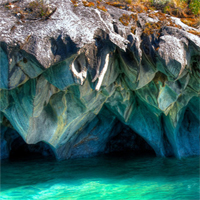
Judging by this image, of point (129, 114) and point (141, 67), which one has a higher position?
point (141, 67)

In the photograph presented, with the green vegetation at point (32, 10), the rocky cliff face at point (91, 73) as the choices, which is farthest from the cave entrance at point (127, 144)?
the green vegetation at point (32, 10)

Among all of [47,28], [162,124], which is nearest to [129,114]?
[162,124]

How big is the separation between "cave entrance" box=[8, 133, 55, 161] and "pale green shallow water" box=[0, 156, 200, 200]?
4.23ft

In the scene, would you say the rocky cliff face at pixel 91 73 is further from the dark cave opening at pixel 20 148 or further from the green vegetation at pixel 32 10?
the dark cave opening at pixel 20 148

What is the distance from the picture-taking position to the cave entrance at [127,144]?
52.5 feet

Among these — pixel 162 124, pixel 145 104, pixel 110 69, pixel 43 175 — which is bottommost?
pixel 43 175

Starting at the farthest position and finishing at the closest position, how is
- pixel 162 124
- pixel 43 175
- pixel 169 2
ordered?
pixel 162 124 < pixel 169 2 < pixel 43 175

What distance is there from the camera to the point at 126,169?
12.3 m

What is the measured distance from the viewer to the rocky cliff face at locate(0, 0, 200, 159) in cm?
883

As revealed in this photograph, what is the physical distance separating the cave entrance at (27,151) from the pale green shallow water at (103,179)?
129 centimetres

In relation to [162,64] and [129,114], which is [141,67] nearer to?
[162,64]

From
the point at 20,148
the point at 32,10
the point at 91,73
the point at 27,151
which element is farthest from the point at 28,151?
the point at 32,10

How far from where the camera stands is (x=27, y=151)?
55.0 ft

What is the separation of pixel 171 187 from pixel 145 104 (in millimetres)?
4379
